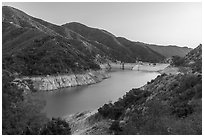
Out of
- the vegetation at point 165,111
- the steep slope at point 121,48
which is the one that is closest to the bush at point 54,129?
the vegetation at point 165,111

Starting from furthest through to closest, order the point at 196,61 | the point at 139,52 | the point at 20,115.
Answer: the point at 139,52 < the point at 196,61 < the point at 20,115

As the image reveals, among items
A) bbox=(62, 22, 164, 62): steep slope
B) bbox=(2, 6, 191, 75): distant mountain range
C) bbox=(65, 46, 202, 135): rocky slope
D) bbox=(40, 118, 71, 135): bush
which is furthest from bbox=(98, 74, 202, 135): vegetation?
bbox=(62, 22, 164, 62): steep slope

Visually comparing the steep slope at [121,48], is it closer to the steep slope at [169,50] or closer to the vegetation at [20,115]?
the steep slope at [169,50]

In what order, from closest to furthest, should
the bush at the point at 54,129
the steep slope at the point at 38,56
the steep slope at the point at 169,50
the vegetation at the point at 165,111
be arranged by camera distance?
the vegetation at the point at 165,111 < the bush at the point at 54,129 < the steep slope at the point at 38,56 < the steep slope at the point at 169,50

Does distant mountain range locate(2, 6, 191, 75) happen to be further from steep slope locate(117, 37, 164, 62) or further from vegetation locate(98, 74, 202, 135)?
vegetation locate(98, 74, 202, 135)

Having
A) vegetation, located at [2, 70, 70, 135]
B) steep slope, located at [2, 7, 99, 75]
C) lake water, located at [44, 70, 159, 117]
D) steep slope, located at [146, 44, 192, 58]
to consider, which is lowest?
lake water, located at [44, 70, 159, 117]

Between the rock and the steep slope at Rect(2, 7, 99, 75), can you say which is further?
the steep slope at Rect(2, 7, 99, 75)

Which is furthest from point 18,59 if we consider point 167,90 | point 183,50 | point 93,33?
point 183,50

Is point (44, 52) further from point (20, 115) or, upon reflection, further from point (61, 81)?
point (20, 115)

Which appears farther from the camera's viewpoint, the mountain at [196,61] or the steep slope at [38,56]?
the steep slope at [38,56]

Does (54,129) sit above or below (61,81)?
above

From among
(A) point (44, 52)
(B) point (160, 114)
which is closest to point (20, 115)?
(B) point (160, 114)
